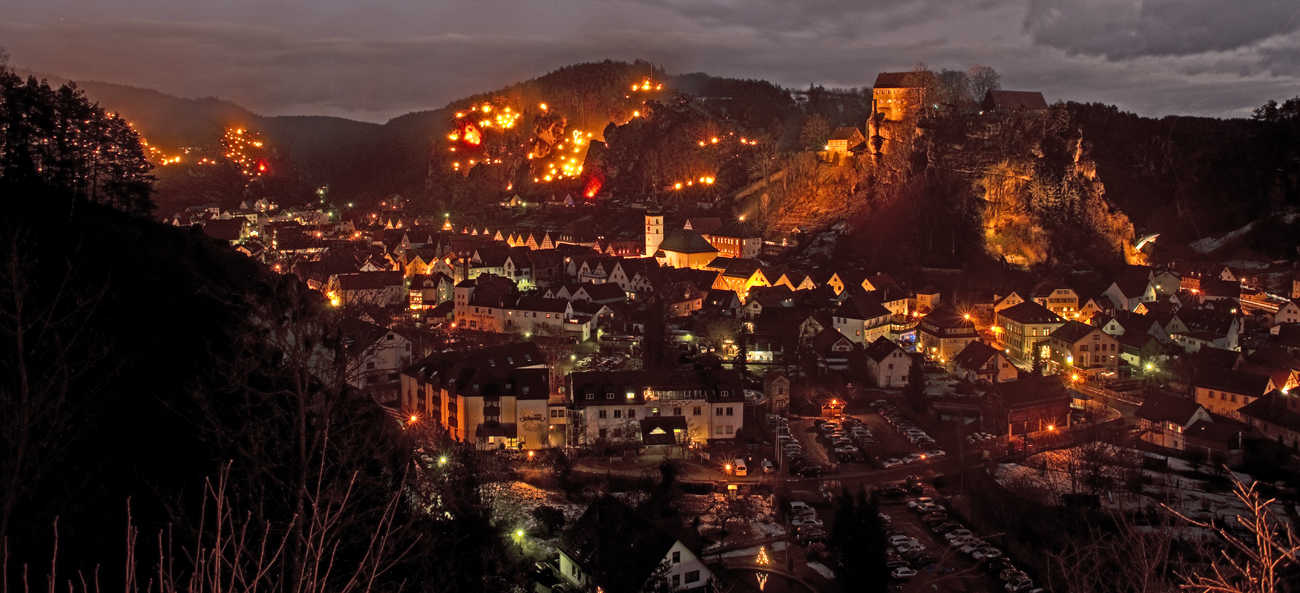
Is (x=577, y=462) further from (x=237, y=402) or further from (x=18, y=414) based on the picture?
(x=18, y=414)

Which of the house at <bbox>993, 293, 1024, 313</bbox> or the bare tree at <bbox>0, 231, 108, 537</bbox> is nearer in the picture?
the bare tree at <bbox>0, 231, 108, 537</bbox>

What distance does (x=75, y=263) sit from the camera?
9875mm

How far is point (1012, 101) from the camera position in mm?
36781

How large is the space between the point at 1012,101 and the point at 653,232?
16922 mm

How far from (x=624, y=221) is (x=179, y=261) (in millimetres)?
34419

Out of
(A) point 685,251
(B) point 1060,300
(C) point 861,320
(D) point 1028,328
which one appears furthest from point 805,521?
(A) point 685,251

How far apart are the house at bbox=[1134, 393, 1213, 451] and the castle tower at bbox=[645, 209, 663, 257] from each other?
79.7 feet

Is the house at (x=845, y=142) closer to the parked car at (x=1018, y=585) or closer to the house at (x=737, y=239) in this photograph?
the house at (x=737, y=239)

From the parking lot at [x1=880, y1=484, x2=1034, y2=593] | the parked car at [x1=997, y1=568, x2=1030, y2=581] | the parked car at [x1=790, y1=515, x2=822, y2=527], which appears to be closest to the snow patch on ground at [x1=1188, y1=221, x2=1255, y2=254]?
the parking lot at [x1=880, y1=484, x2=1034, y2=593]

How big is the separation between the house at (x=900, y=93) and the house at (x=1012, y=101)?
2.67 metres

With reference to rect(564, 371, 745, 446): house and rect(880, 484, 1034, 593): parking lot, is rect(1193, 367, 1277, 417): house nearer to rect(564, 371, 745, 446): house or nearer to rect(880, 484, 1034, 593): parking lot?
rect(880, 484, 1034, 593): parking lot

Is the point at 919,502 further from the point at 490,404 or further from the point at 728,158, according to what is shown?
the point at 728,158

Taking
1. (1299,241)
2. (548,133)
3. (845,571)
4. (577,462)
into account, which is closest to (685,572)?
(845,571)

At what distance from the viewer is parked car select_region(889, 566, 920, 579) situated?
12.9 m
